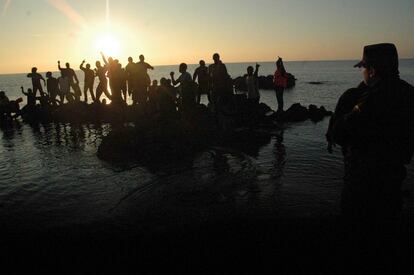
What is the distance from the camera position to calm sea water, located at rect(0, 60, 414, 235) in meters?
6.39

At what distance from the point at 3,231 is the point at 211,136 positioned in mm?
8259

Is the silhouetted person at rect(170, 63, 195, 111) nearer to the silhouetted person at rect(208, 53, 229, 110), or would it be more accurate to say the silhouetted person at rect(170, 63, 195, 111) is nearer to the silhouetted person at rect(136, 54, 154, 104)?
the silhouetted person at rect(208, 53, 229, 110)

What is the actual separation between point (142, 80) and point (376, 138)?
15.7m

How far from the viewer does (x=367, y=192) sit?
10.6ft

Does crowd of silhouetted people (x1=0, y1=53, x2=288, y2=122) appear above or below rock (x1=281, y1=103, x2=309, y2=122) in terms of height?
above

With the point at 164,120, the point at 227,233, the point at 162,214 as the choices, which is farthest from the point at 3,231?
the point at 164,120

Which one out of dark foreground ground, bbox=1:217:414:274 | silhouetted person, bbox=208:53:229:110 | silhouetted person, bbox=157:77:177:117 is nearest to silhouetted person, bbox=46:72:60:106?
silhouetted person, bbox=157:77:177:117

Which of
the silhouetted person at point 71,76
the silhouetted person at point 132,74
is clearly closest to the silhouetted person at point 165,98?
the silhouetted person at point 132,74

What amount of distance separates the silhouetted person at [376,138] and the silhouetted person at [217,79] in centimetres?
1089

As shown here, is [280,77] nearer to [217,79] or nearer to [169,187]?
[217,79]

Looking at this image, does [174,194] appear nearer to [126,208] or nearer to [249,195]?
[126,208]

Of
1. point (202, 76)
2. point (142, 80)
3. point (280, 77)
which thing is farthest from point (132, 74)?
point (280, 77)

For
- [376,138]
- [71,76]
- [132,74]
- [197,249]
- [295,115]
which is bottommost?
[197,249]

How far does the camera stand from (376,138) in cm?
305
